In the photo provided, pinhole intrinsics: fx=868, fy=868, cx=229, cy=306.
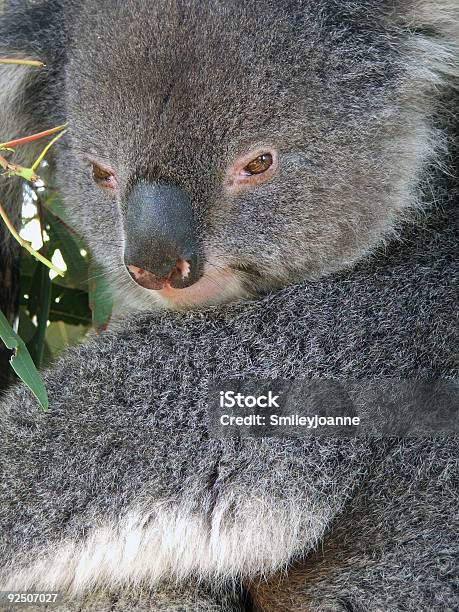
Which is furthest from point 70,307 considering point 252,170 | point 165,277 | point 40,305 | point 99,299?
point 252,170

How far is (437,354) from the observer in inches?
95.6

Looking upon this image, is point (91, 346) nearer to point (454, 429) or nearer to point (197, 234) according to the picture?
point (197, 234)

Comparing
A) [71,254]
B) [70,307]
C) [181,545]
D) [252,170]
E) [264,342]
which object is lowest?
[181,545]

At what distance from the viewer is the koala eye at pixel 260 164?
2377mm

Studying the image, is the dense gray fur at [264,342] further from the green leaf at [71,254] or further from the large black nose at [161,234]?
the green leaf at [71,254]

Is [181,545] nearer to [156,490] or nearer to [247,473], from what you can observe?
[156,490]

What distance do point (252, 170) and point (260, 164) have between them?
0.03 m

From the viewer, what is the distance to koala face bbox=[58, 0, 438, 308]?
234cm

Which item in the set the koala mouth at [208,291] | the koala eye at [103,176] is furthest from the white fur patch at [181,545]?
the koala eye at [103,176]

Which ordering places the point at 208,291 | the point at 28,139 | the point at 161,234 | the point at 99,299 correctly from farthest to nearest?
the point at 99,299 → the point at 208,291 → the point at 28,139 → the point at 161,234

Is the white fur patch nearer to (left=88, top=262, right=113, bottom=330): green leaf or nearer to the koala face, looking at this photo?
the koala face

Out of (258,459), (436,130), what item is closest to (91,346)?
(258,459)

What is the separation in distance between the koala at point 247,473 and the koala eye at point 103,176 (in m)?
0.47

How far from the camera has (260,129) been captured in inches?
92.4
